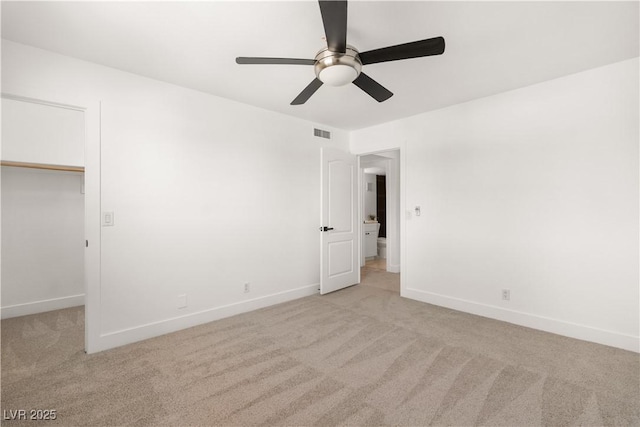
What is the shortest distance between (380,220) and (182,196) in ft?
19.0

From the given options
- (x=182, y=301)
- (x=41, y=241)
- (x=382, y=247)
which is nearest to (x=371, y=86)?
(x=182, y=301)

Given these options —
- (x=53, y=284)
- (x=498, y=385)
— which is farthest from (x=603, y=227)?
(x=53, y=284)

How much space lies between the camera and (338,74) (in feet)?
6.28

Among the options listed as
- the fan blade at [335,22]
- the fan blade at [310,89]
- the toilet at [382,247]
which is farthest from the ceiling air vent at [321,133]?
the toilet at [382,247]

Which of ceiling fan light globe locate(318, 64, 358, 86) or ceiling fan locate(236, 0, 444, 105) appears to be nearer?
ceiling fan locate(236, 0, 444, 105)

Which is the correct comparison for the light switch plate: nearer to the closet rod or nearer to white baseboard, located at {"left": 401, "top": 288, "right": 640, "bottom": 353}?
the closet rod

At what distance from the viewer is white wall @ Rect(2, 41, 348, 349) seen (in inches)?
103

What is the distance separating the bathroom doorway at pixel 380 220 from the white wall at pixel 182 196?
1.81 m

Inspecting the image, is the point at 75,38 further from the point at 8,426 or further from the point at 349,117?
the point at 349,117

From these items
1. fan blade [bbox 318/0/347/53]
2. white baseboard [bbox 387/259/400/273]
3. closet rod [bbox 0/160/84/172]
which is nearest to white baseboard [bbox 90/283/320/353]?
closet rod [bbox 0/160/84/172]

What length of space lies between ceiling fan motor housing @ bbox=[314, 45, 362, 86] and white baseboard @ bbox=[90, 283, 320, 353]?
2722mm

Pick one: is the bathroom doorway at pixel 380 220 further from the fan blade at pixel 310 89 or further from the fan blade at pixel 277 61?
the fan blade at pixel 277 61

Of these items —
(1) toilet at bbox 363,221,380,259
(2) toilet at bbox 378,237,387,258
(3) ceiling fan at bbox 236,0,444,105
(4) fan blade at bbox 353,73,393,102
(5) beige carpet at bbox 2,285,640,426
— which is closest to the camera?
(3) ceiling fan at bbox 236,0,444,105

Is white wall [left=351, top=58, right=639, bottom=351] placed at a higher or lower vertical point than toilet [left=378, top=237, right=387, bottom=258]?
higher
